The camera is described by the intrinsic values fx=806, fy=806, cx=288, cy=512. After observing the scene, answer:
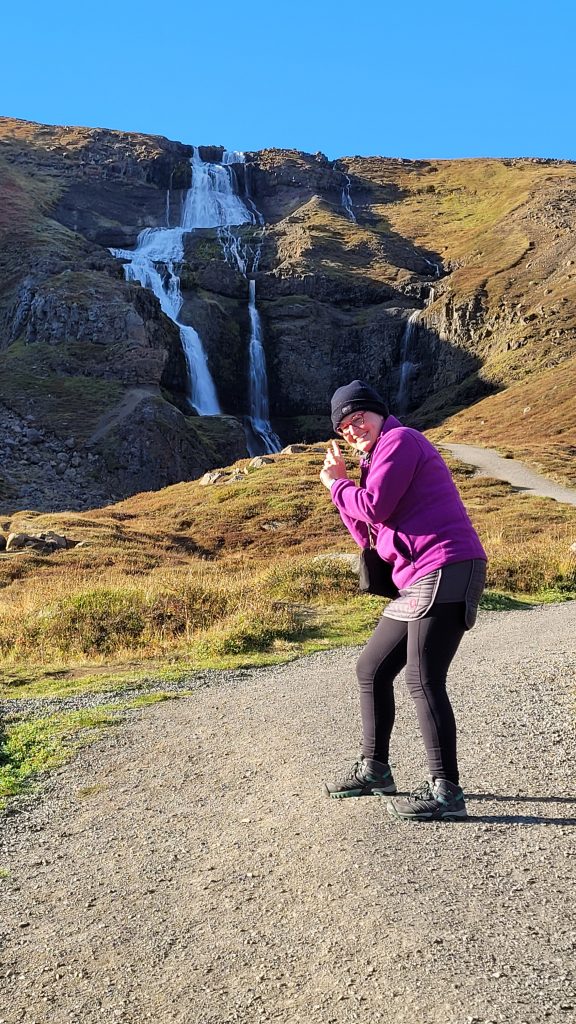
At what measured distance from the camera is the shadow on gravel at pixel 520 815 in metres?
4.46

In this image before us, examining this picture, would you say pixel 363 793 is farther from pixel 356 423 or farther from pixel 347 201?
pixel 347 201

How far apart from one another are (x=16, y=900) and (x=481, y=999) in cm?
230

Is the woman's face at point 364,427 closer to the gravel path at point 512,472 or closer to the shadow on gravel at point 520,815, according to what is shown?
the shadow on gravel at point 520,815

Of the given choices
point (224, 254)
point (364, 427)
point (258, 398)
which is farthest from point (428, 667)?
point (224, 254)

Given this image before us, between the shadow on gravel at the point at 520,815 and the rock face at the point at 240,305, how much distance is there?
142ft

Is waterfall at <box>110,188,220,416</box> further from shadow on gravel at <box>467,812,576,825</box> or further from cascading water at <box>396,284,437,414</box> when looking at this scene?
shadow on gravel at <box>467,812,576,825</box>

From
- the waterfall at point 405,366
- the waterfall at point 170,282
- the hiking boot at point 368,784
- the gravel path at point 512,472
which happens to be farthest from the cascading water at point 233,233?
the hiking boot at point 368,784

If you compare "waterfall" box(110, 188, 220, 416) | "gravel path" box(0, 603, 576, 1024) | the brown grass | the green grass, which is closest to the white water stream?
"waterfall" box(110, 188, 220, 416)

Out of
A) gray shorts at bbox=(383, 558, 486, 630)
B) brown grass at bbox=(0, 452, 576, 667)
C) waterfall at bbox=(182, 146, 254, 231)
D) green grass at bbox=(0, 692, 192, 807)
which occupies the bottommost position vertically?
brown grass at bbox=(0, 452, 576, 667)

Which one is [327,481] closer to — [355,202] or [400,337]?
[400,337]

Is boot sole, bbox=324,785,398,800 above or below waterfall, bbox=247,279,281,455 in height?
below

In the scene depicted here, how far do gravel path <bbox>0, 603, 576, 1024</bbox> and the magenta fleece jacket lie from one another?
1.50 meters

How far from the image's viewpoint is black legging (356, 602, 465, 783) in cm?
454

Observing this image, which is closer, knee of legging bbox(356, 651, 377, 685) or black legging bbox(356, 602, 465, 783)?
black legging bbox(356, 602, 465, 783)
